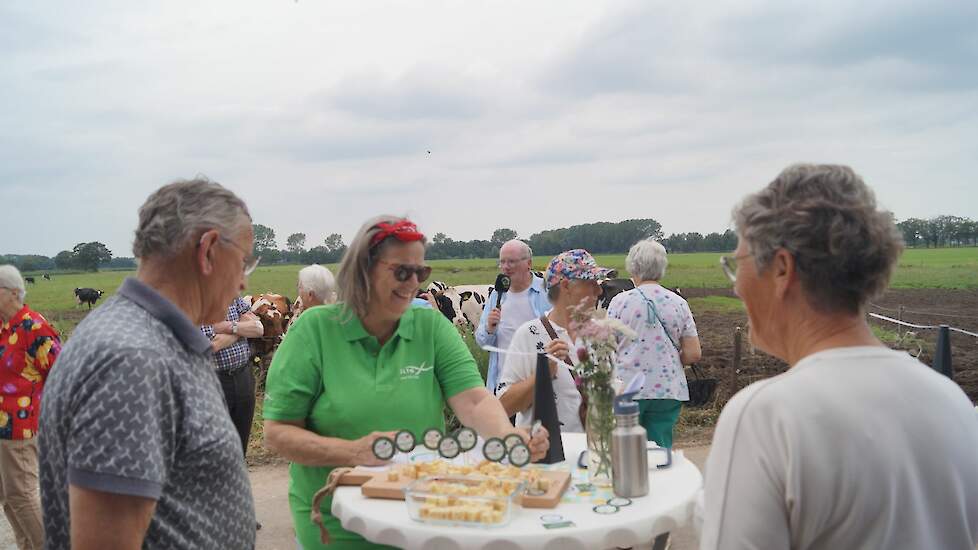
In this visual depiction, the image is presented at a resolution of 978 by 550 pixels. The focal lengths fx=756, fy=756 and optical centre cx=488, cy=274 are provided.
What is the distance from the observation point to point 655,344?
5090 millimetres

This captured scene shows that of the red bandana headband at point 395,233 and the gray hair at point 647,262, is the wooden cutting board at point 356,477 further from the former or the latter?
the gray hair at point 647,262

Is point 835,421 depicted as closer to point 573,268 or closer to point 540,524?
point 540,524

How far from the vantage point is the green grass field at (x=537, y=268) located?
9.18m

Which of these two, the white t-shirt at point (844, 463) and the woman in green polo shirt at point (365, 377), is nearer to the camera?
the white t-shirt at point (844, 463)

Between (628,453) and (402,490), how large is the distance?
0.80 m

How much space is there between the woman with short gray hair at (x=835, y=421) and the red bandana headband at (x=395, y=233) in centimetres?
168

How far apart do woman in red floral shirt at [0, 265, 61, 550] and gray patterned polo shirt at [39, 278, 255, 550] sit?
361 centimetres

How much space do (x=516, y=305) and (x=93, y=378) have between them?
16.0 feet

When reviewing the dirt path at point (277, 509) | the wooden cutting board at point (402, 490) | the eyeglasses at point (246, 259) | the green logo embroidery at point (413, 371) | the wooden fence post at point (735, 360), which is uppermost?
the eyeglasses at point (246, 259)

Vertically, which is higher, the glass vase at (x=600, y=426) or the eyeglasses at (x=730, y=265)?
the eyeglasses at (x=730, y=265)

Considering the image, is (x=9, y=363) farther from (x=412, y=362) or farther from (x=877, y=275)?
(x=877, y=275)

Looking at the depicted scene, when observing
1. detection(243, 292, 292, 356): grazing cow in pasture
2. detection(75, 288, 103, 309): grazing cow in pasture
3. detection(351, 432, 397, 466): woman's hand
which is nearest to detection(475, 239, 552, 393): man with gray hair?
detection(351, 432, 397, 466): woman's hand

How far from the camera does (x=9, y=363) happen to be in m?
4.84

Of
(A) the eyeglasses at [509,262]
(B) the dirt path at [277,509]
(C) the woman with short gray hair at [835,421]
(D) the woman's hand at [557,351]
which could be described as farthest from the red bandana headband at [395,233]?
(A) the eyeglasses at [509,262]
